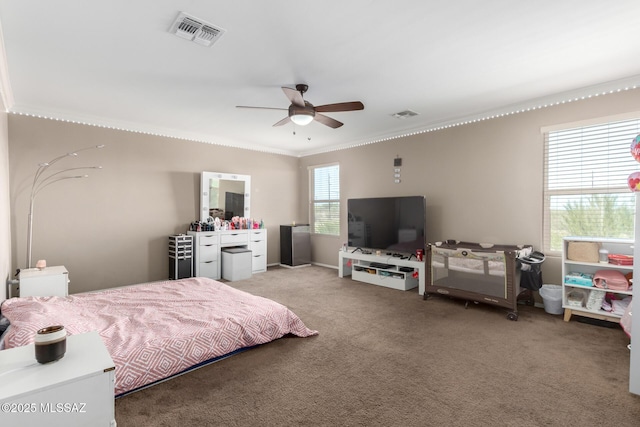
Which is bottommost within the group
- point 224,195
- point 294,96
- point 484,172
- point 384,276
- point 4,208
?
point 384,276

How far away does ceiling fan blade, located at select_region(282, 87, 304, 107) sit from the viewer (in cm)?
285

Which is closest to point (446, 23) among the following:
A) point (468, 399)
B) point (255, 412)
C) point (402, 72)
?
point (402, 72)

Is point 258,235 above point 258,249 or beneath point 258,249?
above

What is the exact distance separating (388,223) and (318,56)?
10.0 ft

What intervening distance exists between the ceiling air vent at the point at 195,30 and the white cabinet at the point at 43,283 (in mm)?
3018

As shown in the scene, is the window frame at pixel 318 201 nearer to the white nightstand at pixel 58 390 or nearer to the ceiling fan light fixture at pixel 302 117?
the ceiling fan light fixture at pixel 302 117

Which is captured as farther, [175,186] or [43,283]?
[175,186]

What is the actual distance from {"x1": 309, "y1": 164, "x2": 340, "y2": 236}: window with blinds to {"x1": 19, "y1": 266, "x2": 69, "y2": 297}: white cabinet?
14.4ft

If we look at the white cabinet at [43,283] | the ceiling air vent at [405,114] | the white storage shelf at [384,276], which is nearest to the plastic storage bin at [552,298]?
the white storage shelf at [384,276]

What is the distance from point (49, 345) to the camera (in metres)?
1.32

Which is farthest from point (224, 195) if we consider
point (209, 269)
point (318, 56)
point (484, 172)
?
point (484, 172)

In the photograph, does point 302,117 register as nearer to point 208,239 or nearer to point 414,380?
point 414,380

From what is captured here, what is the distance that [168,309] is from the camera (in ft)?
9.29

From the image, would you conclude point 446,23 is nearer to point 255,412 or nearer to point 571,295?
point 255,412
